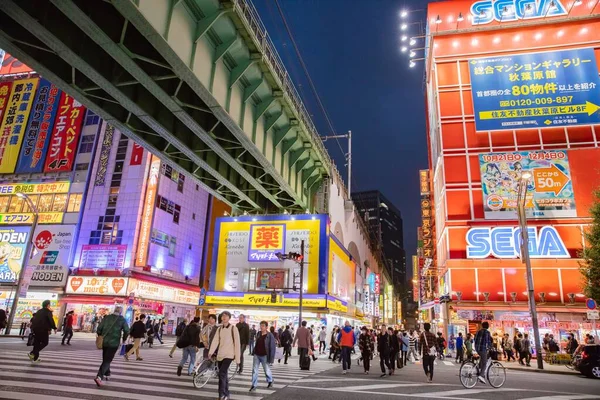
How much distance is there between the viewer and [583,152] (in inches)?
1280

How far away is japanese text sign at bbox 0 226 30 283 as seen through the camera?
40.3m

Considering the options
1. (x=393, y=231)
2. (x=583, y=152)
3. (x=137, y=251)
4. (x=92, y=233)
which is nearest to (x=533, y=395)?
(x=583, y=152)

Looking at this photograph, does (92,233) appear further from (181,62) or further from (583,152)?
(583,152)

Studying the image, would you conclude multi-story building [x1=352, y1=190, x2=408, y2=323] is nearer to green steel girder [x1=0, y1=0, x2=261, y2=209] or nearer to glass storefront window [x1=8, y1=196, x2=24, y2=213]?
glass storefront window [x1=8, y1=196, x2=24, y2=213]

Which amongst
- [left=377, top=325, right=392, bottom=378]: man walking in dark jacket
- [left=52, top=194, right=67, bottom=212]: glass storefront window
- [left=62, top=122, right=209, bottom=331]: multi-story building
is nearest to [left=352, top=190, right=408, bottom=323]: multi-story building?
[left=62, top=122, right=209, bottom=331]: multi-story building

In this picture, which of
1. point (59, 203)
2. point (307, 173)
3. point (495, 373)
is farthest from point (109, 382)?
point (59, 203)

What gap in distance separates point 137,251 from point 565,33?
4551 cm

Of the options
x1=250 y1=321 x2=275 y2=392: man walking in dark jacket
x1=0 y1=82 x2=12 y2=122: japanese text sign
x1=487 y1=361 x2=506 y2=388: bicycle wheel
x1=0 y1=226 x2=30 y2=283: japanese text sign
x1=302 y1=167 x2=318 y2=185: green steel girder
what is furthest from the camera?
x1=0 y1=82 x2=12 y2=122: japanese text sign

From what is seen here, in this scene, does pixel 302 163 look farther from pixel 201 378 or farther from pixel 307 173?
pixel 201 378

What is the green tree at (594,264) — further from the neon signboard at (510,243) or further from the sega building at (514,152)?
the neon signboard at (510,243)

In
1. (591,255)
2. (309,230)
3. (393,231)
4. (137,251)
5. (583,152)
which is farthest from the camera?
(393,231)

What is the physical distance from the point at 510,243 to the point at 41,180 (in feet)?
154

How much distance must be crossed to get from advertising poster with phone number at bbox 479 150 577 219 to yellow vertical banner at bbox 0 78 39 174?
1922 inches

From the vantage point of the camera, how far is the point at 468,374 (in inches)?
419
